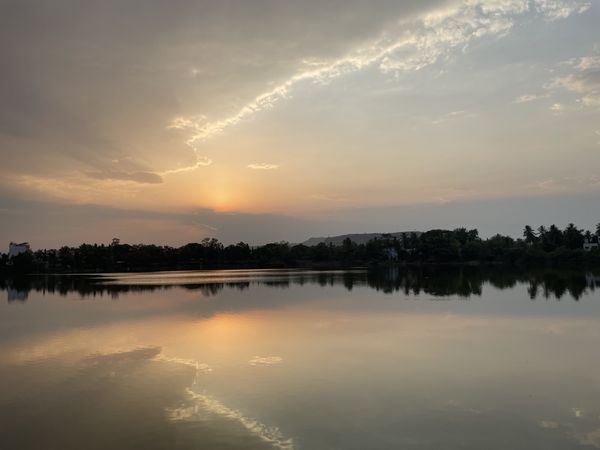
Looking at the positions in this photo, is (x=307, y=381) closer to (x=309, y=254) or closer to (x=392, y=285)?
(x=392, y=285)

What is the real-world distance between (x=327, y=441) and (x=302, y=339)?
8780 millimetres

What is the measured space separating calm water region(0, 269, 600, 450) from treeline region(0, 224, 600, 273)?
76.1 metres

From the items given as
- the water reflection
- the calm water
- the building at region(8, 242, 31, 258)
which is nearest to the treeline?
the building at region(8, 242, 31, 258)

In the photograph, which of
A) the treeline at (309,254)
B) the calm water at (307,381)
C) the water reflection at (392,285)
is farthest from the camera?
the treeline at (309,254)

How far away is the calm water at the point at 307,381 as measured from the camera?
757cm

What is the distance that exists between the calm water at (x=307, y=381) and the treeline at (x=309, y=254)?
76138mm

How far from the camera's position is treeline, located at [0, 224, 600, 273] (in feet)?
297

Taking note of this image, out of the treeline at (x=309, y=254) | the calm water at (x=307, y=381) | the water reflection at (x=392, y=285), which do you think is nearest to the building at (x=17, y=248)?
the treeline at (x=309, y=254)

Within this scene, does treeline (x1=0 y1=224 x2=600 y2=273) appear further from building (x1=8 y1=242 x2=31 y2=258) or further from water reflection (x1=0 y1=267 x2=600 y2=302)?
water reflection (x1=0 y1=267 x2=600 y2=302)

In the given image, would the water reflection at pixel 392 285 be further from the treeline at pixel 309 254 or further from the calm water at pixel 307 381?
the treeline at pixel 309 254

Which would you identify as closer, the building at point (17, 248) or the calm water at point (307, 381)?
the calm water at point (307, 381)

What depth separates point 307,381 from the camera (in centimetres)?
1067

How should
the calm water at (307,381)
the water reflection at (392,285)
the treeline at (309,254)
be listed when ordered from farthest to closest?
the treeline at (309,254)
the water reflection at (392,285)
the calm water at (307,381)

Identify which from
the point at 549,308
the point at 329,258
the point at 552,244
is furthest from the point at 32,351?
the point at 329,258
